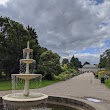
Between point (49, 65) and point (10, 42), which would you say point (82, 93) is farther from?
point (49, 65)

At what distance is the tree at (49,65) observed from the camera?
42.9 m

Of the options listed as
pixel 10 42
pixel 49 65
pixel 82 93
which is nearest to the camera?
pixel 82 93

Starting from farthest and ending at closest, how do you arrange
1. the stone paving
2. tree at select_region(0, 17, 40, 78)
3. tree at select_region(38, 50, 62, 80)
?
tree at select_region(38, 50, 62, 80)
tree at select_region(0, 17, 40, 78)
the stone paving

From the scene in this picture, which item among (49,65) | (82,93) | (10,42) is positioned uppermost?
(10,42)

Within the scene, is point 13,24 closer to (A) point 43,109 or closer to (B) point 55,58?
(B) point 55,58

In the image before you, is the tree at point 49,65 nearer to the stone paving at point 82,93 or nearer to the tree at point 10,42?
the tree at point 10,42

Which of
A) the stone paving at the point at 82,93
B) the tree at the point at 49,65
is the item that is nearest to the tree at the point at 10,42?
the tree at the point at 49,65

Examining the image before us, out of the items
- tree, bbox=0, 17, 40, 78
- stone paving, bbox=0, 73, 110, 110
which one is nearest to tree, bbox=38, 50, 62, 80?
tree, bbox=0, 17, 40, 78

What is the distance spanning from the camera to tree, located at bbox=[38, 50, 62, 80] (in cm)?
4294

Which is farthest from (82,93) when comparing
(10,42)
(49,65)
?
(49,65)

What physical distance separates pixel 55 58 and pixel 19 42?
868cm

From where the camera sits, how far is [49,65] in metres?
42.9

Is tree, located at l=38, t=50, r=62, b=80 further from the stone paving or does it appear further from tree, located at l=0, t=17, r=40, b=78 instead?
the stone paving

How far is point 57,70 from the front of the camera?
148 ft
